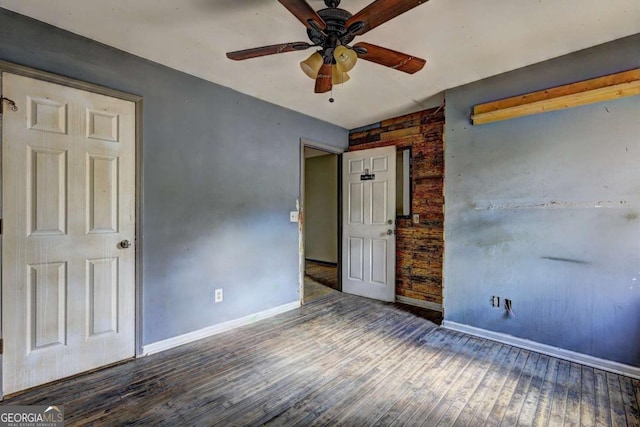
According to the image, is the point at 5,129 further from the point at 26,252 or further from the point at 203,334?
the point at 203,334

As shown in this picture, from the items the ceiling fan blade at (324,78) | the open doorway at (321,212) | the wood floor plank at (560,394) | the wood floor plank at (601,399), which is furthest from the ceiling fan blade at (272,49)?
the open doorway at (321,212)

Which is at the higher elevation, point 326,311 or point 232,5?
point 232,5

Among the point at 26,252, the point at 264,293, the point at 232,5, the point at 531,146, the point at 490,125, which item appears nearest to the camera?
the point at 232,5

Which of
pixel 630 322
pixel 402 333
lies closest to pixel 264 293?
pixel 402 333

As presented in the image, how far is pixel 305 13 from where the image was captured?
1448 millimetres

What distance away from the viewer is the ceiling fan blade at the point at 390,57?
1.71m

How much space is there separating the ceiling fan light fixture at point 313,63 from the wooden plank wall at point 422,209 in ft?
7.08

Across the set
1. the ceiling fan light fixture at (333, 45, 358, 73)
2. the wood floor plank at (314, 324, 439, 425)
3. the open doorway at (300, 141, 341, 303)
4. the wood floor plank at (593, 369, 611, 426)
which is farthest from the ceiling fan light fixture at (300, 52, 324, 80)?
the open doorway at (300, 141, 341, 303)

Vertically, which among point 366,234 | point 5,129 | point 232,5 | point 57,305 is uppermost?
point 232,5

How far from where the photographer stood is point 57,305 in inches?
80.0

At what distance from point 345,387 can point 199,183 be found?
2.10 meters

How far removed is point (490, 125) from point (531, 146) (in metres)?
0.40

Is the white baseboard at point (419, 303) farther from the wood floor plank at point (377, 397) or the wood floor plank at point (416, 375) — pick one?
the wood floor plank at point (377, 397)

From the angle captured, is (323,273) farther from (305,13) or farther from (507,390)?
(305,13)
